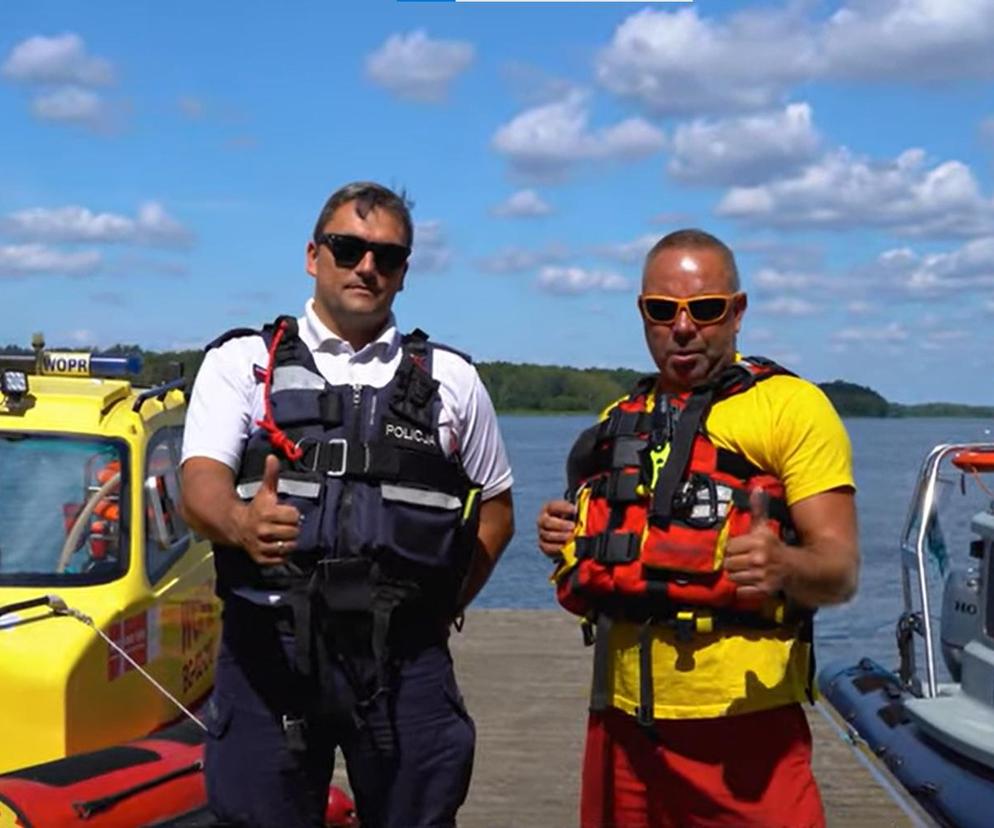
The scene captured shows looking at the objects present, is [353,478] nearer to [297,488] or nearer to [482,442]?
[297,488]

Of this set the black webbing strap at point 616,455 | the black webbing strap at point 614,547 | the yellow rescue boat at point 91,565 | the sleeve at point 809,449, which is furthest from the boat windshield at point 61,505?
the sleeve at point 809,449

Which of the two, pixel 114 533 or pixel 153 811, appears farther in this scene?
pixel 114 533

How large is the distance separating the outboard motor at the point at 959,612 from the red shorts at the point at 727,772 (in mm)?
3627

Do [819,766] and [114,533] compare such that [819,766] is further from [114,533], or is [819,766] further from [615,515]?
[615,515]

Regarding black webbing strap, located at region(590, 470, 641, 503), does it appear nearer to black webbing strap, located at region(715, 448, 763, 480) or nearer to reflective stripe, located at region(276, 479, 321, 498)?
black webbing strap, located at region(715, 448, 763, 480)

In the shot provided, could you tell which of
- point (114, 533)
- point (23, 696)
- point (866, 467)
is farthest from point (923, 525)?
point (866, 467)

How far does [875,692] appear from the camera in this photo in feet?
24.1

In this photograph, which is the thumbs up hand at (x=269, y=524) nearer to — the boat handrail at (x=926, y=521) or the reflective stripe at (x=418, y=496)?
the reflective stripe at (x=418, y=496)

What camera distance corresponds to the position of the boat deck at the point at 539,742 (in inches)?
263

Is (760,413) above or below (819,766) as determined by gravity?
above

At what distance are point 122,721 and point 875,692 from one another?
3.75m

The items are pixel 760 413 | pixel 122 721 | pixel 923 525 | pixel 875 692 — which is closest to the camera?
pixel 760 413

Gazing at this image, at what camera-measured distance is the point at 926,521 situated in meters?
6.74

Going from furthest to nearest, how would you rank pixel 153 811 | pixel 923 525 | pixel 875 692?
pixel 875 692
pixel 923 525
pixel 153 811
